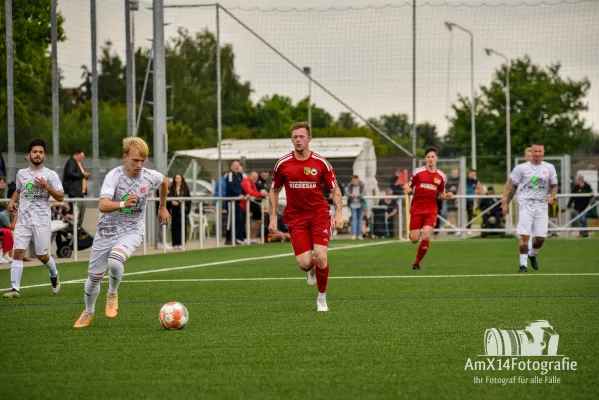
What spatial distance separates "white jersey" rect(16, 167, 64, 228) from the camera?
546 inches

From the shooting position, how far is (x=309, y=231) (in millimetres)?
12031

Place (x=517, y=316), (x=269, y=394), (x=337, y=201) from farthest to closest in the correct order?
(x=337, y=201)
(x=517, y=316)
(x=269, y=394)

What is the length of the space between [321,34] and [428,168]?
50.5 feet

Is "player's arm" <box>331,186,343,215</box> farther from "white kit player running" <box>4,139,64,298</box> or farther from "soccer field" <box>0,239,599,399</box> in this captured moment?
"white kit player running" <box>4,139,64,298</box>

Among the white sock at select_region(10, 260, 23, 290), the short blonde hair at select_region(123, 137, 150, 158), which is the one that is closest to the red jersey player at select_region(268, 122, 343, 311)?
the short blonde hair at select_region(123, 137, 150, 158)

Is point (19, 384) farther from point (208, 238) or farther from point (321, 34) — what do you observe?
point (321, 34)

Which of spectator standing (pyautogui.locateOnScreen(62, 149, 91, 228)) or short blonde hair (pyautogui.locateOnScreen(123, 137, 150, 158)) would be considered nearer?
short blonde hair (pyautogui.locateOnScreen(123, 137, 150, 158))

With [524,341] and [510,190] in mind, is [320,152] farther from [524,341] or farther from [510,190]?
[524,341]

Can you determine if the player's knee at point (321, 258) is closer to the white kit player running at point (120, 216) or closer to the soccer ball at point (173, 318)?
the white kit player running at point (120, 216)

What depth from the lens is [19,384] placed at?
7.01 metres

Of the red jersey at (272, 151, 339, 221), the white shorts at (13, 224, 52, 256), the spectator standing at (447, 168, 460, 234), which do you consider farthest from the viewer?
the spectator standing at (447, 168, 460, 234)

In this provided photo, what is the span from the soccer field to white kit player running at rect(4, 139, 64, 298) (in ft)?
1.51

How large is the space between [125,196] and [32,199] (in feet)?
13.7

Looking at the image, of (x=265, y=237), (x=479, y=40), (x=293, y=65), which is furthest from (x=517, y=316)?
(x=479, y=40)
